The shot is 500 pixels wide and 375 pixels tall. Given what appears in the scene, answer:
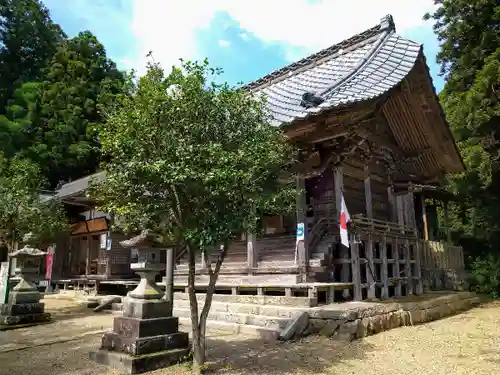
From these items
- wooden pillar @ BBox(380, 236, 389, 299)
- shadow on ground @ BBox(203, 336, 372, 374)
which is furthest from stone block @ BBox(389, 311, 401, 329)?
wooden pillar @ BBox(380, 236, 389, 299)

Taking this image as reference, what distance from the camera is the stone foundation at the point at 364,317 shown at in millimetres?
7047

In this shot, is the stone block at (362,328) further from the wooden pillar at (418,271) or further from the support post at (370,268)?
the wooden pillar at (418,271)

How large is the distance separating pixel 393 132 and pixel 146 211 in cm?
966

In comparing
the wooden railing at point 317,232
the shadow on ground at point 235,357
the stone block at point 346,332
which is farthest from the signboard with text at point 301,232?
the shadow on ground at point 235,357

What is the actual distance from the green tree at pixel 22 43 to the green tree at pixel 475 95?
1172 inches

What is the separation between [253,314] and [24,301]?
5673 millimetres

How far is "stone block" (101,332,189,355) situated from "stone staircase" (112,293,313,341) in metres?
1.89

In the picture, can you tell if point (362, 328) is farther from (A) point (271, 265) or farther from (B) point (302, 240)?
(A) point (271, 265)

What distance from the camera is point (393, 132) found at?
505 inches

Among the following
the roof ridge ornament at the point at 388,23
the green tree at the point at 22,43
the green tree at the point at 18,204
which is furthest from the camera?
the green tree at the point at 22,43

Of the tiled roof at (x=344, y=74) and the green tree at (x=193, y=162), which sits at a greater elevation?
the tiled roof at (x=344, y=74)

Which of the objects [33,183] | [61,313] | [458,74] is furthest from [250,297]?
[458,74]

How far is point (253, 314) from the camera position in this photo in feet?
26.9

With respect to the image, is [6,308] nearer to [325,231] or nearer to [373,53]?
[325,231]
